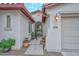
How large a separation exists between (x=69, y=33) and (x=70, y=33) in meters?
0.07

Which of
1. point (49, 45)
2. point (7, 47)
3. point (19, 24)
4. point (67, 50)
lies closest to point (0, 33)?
point (19, 24)

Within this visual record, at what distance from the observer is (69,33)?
11.5 meters

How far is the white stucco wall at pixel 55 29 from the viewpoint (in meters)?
11.2

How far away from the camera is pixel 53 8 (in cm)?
1157

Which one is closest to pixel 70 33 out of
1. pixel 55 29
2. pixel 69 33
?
pixel 69 33

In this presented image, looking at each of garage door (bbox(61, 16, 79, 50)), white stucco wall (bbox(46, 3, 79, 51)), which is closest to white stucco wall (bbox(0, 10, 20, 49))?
white stucco wall (bbox(46, 3, 79, 51))

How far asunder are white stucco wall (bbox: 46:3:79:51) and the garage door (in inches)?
11.4

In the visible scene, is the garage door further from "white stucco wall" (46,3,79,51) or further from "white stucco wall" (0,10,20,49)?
"white stucco wall" (0,10,20,49)

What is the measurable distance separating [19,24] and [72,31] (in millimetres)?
3373

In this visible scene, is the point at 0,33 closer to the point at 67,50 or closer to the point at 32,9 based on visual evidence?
the point at 67,50

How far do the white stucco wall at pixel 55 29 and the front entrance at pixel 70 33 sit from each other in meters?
0.29

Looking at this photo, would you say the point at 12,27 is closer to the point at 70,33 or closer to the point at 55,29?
the point at 55,29

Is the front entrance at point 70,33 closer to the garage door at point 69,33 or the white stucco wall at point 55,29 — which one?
the garage door at point 69,33

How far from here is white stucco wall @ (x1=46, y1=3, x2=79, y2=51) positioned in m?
11.2
